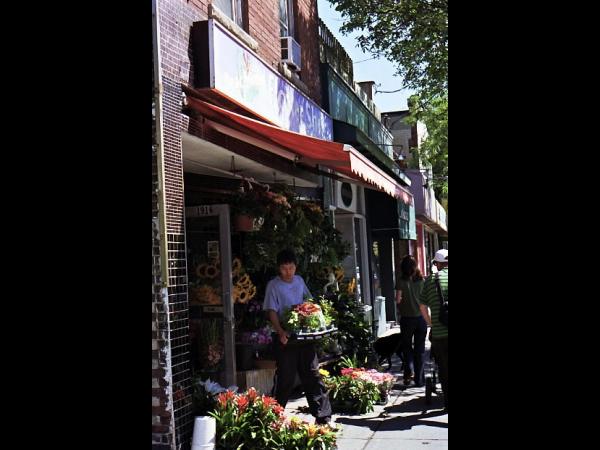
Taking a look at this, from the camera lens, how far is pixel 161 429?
5484mm

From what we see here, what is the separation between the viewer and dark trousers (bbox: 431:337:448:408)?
697 cm

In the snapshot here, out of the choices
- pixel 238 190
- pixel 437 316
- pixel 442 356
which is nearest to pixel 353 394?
pixel 442 356

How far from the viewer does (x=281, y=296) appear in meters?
6.79

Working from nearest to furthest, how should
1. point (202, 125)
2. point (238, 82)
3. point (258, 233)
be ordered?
point (202, 125)
point (238, 82)
point (258, 233)

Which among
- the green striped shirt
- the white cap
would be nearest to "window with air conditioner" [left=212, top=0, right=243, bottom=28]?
the white cap

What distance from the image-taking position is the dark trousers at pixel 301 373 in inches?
255

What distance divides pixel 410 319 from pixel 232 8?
4.42m

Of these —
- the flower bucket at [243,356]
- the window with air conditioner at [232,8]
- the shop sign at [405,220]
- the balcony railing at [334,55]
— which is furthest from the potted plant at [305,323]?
the shop sign at [405,220]

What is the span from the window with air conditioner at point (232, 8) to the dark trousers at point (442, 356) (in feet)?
14.4

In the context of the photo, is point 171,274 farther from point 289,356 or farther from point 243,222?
point 243,222
